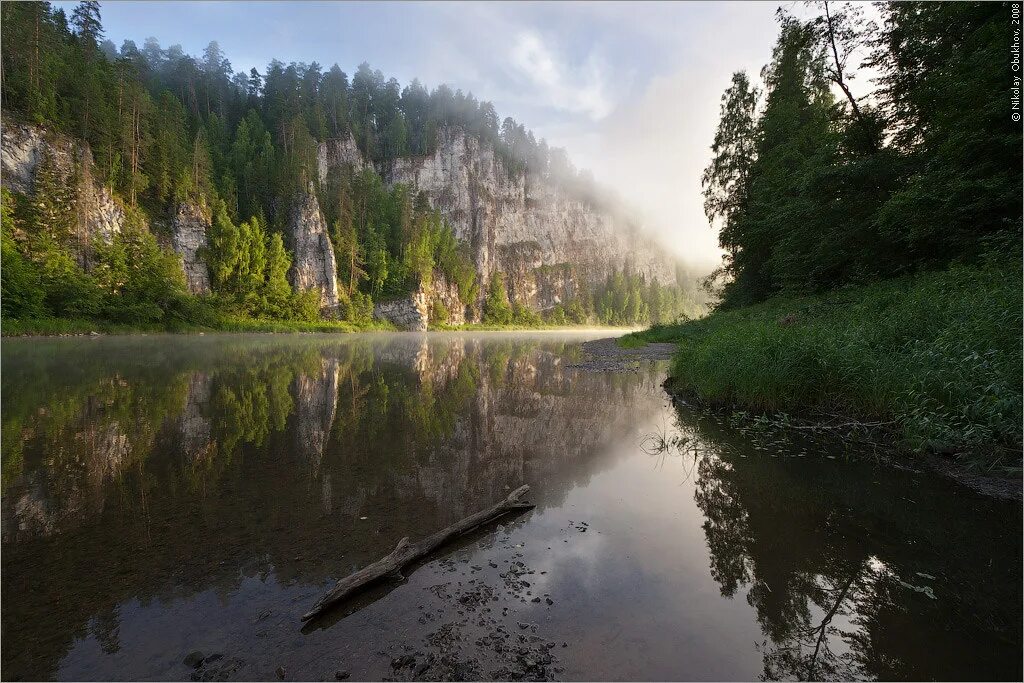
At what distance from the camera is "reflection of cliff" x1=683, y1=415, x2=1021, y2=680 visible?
283 cm

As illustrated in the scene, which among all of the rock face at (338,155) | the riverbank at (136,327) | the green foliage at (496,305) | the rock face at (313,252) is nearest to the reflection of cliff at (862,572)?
the riverbank at (136,327)

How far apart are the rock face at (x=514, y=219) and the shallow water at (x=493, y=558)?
97330 mm

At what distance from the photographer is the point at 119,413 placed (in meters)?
8.93

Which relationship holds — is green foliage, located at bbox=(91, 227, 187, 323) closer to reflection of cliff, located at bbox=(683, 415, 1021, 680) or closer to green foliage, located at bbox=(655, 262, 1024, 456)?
green foliage, located at bbox=(655, 262, 1024, 456)

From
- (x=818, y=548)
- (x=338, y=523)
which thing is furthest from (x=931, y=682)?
(x=338, y=523)

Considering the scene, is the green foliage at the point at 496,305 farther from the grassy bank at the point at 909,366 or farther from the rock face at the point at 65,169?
the grassy bank at the point at 909,366

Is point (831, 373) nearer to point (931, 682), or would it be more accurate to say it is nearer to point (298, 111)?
point (931, 682)

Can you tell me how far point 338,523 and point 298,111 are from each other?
105295 mm

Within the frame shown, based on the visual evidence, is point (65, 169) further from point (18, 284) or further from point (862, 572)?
point (862, 572)

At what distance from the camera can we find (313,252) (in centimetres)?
6794

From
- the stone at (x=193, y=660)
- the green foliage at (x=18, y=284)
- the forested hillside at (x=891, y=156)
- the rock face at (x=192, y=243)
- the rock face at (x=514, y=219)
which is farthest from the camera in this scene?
the rock face at (x=514, y=219)

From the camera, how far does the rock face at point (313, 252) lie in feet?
218

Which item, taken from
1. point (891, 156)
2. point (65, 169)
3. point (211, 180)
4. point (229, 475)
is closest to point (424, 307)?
point (211, 180)

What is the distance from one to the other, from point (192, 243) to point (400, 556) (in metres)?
62.0
